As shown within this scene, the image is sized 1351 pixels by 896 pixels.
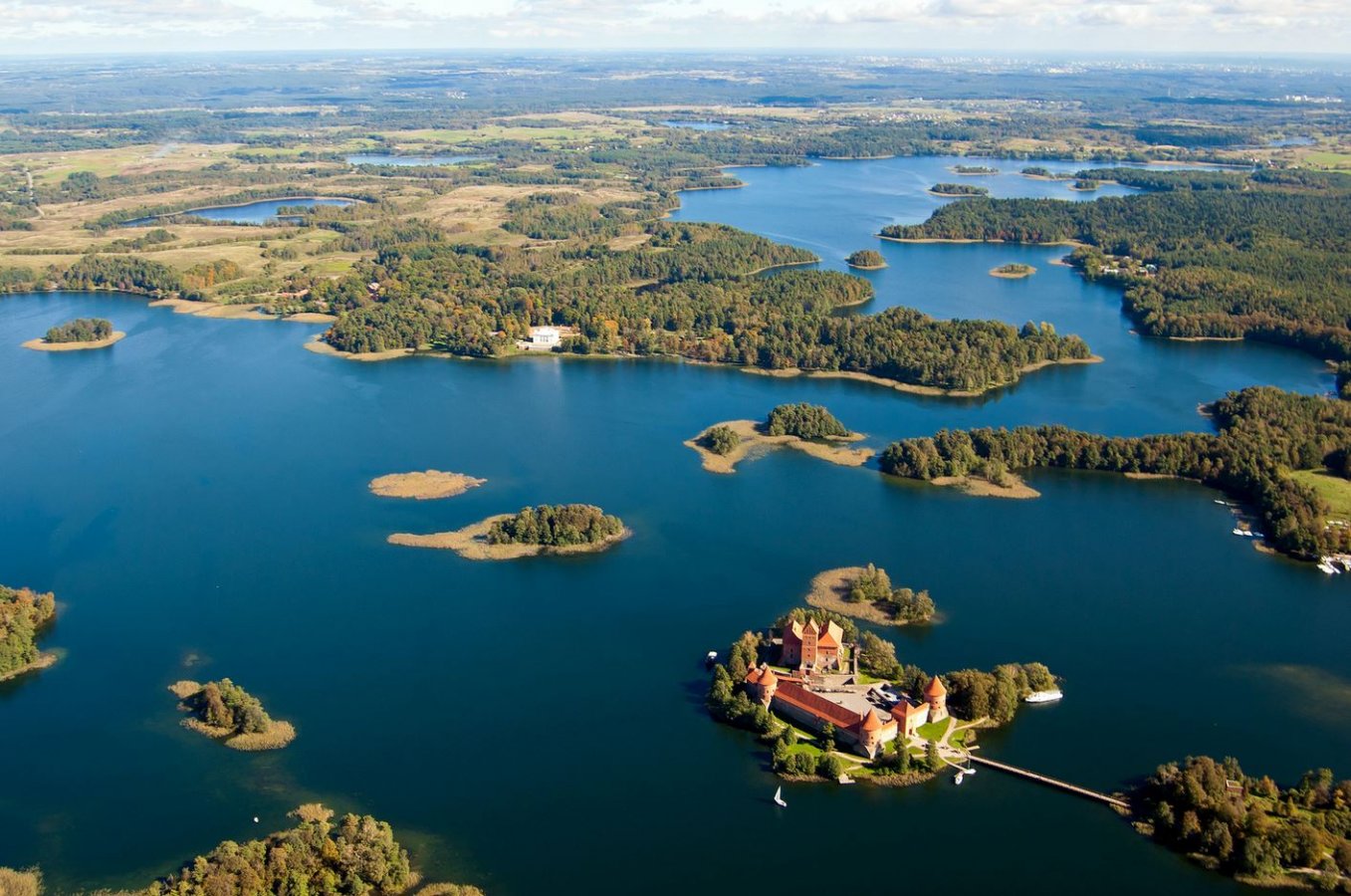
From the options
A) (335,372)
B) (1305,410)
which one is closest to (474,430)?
(335,372)

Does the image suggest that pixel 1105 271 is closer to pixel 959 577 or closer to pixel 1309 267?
pixel 1309 267

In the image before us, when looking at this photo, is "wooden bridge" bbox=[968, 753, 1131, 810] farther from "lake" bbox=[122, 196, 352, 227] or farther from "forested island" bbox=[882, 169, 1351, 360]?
"lake" bbox=[122, 196, 352, 227]

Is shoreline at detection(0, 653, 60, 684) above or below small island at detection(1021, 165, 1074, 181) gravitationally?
below

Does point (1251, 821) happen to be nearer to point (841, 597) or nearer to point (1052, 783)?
point (1052, 783)

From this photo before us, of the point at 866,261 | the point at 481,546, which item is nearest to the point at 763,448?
the point at 481,546

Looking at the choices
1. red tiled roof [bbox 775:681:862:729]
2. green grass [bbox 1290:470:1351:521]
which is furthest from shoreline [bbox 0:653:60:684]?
green grass [bbox 1290:470:1351:521]

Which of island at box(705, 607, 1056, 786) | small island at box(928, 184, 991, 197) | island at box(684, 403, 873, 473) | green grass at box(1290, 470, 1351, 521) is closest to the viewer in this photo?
island at box(705, 607, 1056, 786)

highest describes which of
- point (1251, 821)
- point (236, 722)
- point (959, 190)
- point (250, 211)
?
point (959, 190)

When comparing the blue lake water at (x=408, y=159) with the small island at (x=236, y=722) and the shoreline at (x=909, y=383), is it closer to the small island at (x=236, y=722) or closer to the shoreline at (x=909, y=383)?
the shoreline at (x=909, y=383)
